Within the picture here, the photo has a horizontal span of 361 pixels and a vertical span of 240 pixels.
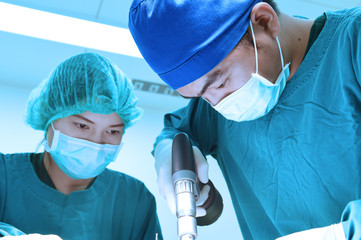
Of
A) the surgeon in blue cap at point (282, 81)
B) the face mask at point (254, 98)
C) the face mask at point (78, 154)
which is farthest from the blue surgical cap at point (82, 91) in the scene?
the face mask at point (254, 98)

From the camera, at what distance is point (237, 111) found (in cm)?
119

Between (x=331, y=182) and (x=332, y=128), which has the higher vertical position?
(x=332, y=128)

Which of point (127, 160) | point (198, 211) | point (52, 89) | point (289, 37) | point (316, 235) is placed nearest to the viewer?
point (316, 235)

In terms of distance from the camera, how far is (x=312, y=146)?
1103mm

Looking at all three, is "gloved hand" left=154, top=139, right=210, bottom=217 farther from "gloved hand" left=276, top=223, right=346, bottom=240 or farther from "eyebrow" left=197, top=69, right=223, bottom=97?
"gloved hand" left=276, top=223, right=346, bottom=240

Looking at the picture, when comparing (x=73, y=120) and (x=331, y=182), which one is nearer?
(x=331, y=182)

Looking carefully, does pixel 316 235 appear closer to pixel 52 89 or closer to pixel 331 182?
pixel 331 182

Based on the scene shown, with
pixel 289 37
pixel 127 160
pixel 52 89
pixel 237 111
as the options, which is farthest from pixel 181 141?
pixel 127 160

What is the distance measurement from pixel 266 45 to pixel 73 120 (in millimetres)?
894

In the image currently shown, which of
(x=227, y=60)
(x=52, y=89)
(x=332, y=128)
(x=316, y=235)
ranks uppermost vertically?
(x=52, y=89)

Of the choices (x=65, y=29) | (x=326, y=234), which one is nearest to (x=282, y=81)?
(x=326, y=234)

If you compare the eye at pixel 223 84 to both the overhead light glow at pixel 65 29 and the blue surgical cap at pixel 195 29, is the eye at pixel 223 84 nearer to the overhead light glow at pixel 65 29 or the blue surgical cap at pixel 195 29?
the blue surgical cap at pixel 195 29

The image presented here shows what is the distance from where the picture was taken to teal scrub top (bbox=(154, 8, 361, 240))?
1.03m

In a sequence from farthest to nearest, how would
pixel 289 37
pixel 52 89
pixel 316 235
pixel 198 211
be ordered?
1. pixel 52 89
2. pixel 198 211
3. pixel 289 37
4. pixel 316 235
